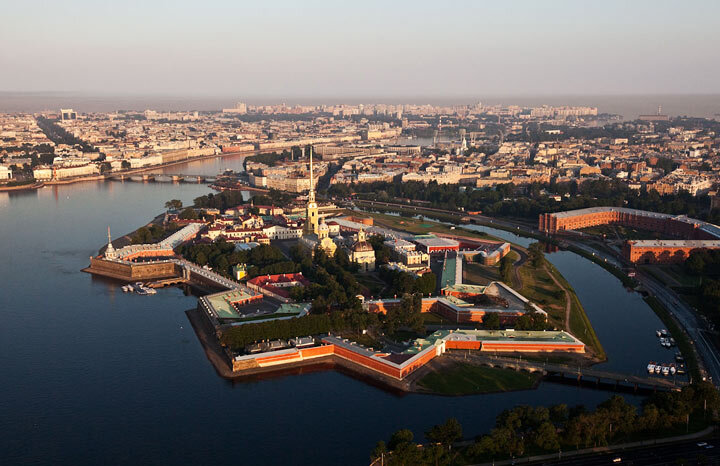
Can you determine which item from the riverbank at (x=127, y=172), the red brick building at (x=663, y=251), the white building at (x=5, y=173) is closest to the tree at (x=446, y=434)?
the red brick building at (x=663, y=251)

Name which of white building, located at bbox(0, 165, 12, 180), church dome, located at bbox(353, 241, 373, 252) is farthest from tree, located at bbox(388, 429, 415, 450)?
white building, located at bbox(0, 165, 12, 180)

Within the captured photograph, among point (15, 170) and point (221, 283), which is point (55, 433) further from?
point (15, 170)

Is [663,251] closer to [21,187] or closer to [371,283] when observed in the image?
[371,283]

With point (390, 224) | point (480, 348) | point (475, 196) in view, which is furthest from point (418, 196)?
point (480, 348)

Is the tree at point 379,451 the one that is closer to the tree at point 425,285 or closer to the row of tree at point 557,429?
the row of tree at point 557,429

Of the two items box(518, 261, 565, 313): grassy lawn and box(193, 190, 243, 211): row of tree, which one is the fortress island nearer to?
box(518, 261, 565, 313): grassy lawn

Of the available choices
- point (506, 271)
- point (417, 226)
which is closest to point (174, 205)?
point (417, 226)
